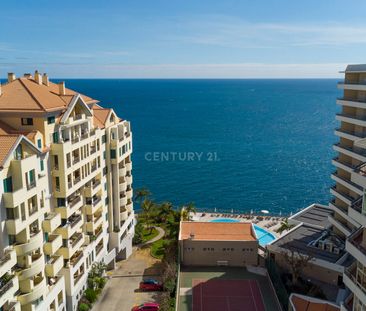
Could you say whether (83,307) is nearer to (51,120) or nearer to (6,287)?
(6,287)

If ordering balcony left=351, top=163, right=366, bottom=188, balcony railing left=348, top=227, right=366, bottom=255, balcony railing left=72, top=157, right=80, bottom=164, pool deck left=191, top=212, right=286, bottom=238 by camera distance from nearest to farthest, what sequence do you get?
balcony left=351, top=163, right=366, bottom=188 → balcony railing left=348, top=227, right=366, bottom=255 → balcony railing left=72, top=157, right=80, bottom=164 → pool deck left=191, top=212, right=286, bottom=238

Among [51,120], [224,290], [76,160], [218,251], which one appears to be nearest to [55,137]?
[51,120]

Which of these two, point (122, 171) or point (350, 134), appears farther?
point (122, 171)

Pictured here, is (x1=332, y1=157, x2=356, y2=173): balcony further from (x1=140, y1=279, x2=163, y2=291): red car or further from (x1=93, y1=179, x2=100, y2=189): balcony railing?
(x1=93, y1=179, x2=100, y2=189): balcony railing

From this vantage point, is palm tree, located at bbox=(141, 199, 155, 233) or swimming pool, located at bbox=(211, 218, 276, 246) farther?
palm tree, located at bbox=(141, 199, 155, 233)

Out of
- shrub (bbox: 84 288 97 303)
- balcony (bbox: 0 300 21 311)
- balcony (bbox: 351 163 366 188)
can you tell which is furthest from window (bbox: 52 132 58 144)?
balcony (bbox: 351 163 366 188)
